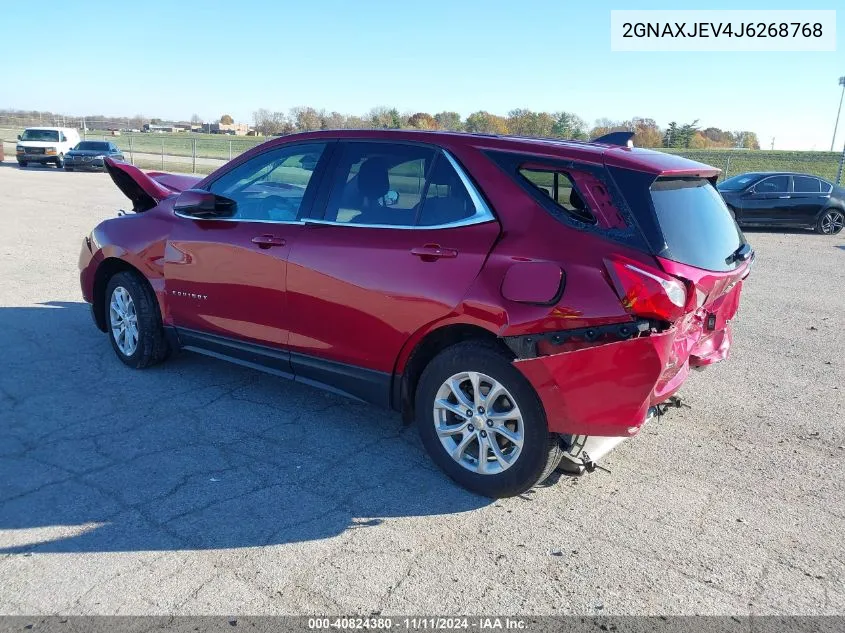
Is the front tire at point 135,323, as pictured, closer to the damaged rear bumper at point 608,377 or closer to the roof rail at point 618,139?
the damaged rear bumper at point 608,377

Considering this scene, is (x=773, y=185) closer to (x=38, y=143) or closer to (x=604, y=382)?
(x=604, y=382)

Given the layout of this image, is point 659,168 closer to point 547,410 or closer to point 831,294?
point 547,410

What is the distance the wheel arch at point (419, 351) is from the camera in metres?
3.75

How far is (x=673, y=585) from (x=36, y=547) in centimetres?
280

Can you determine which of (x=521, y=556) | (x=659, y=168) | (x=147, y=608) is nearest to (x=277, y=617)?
(x=147, y=608)

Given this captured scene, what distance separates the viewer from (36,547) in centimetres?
321

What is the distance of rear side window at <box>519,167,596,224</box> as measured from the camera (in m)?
3.50

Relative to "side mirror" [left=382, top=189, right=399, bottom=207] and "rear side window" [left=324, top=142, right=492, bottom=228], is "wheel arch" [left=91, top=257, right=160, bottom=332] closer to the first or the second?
"rear side window" [left=324, top=142, right=492, bottom=228]

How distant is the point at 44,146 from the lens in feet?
102

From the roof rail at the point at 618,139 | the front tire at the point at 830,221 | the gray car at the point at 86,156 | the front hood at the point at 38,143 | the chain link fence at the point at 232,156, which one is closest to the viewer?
the roof rail at the point at 618,139

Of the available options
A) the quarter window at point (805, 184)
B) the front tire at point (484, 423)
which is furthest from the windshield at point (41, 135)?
the front tire at point (484, 423)

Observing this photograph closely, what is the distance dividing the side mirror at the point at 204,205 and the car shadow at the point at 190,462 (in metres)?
1.26

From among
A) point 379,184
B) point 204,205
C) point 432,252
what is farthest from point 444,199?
point 204,205

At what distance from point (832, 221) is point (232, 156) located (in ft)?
91.1
